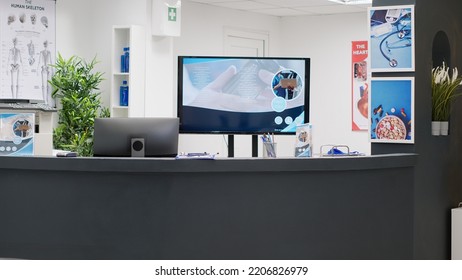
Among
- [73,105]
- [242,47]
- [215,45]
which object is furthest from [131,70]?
[242,47]

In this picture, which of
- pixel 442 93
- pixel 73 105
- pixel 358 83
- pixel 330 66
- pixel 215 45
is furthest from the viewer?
pixel 330 66

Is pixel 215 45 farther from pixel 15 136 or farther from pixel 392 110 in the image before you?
pixel 15 136

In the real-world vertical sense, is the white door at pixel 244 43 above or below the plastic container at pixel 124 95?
above

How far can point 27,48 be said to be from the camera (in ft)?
26.0

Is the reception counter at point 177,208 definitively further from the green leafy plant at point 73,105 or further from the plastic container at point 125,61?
the plastic container at point 125,61

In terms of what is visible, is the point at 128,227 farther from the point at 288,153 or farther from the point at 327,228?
the point at 288,153

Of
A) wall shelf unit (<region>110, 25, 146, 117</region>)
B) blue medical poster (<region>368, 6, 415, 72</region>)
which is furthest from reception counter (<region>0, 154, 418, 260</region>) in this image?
A: wall shelf unit (<region>110, 25, 146, 117</region>)

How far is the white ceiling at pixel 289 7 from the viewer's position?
9664mm

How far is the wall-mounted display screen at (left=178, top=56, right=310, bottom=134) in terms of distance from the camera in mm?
5598

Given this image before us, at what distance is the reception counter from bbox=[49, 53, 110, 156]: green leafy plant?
364cm

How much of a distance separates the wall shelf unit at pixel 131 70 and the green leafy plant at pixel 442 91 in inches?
145

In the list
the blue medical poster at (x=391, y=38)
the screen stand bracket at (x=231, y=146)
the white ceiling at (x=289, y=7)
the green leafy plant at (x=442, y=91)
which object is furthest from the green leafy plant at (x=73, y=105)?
the green leafy plant at (x=442, y=91)

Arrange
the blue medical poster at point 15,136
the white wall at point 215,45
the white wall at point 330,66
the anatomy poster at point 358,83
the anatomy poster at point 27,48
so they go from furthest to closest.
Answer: the white wall at point 330,66, the anatomy poster at point 358,83, the white wall at point 215,45, the anatomy poster at point 27,48, the blue medical poster at point 15,136

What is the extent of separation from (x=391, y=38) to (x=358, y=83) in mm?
5595
